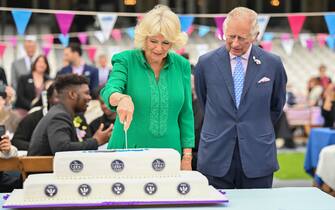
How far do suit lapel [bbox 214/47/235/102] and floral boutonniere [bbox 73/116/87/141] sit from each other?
1.52m

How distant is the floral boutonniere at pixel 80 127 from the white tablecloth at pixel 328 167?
2.12 m

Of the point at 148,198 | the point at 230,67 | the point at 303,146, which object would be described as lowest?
the point at 303,146

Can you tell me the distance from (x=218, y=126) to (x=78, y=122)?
1555 mm

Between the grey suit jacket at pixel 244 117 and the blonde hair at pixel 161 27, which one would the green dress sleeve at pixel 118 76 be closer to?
the blonde hair at pixel 161 27

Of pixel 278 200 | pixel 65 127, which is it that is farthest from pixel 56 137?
pixel 278 200

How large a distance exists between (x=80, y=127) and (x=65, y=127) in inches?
34.7

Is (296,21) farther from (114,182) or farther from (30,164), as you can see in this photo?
(114,182)

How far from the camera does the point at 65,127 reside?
389cm

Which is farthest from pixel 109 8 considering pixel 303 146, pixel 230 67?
pixel 230 67

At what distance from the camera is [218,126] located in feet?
10.9

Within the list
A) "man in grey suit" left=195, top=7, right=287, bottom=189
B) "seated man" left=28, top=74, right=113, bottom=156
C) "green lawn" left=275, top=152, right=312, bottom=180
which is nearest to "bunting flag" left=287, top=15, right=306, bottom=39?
"green lawn" left=275, top=152, right=312, bottom=180

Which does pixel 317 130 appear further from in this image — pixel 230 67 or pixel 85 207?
pixel 85 207

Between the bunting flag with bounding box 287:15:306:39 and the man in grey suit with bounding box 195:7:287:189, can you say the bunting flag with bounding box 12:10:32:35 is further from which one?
the man in grey suit with bounding box 195:7:287:189

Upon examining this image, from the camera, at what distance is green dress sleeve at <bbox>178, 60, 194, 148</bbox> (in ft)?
10.6
